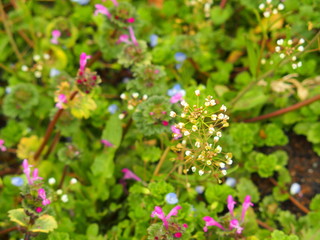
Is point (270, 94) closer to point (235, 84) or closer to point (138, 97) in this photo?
point (235, 84)

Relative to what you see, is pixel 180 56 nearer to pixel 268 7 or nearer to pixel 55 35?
pixel 268 7

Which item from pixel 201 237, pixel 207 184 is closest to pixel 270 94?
pixel 207 184

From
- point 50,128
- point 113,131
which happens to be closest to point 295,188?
point 113,131

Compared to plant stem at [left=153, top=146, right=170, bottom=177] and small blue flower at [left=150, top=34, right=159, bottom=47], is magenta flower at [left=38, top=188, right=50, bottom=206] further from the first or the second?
small blue flower at [left=150, top=34, right=159, bottom=47]

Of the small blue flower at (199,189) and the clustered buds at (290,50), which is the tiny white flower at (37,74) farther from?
the clustered buds at (290,50)

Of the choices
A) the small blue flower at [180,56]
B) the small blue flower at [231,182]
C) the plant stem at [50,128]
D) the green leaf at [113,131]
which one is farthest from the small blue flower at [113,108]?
the small blue flower at [231,182]

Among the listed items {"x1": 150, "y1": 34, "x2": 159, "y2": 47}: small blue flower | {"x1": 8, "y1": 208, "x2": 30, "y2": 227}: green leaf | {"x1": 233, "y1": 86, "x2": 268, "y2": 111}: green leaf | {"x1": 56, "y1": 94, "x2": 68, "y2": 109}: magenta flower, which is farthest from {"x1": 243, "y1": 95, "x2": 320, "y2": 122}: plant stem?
{"x1": 8, "y1": 208, "x2": 30, "y2": 227}: green leaf
